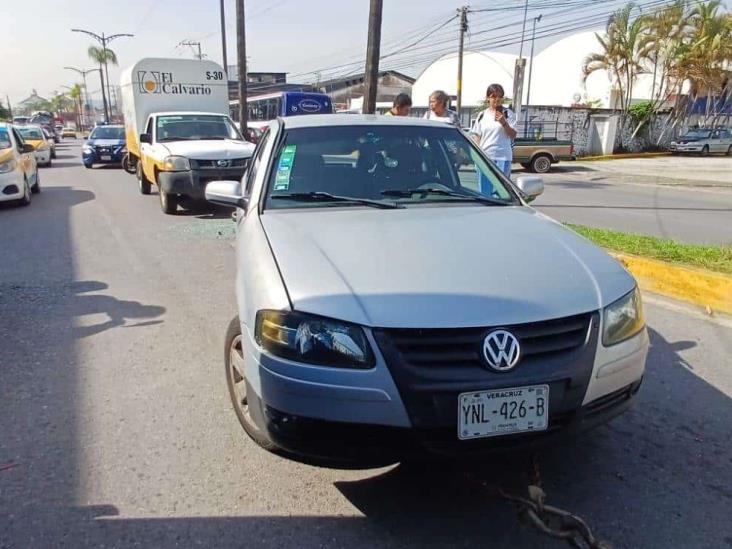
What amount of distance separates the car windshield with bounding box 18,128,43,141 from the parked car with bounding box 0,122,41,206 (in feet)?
37.0

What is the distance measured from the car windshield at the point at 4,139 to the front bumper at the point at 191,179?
139 inches

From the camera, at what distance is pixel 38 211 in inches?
432

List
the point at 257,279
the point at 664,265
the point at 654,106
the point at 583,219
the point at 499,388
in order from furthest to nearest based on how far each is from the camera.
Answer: the point at 654,106
the point at 583,219
the point at 664,265
the point at 257,279
the point at 499,388

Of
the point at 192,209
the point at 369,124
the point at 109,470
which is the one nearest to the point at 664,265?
the point at 369,124

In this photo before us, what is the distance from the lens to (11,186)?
1089 centimetres

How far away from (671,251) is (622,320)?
4138mm

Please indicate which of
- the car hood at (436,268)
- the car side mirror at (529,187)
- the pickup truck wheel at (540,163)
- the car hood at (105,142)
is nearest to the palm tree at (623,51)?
the pickup truck wheel at (540,163)

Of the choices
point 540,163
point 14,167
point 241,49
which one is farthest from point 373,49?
point 540,163

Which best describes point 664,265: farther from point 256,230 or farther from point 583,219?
point 583,219

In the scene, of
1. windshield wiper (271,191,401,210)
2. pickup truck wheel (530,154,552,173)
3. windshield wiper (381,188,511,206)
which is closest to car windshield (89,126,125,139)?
pickup truck wheel (530,154,552,173)

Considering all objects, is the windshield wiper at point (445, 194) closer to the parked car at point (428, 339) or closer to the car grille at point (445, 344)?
the parked car at point (428, 339)

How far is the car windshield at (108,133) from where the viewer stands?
21125mm

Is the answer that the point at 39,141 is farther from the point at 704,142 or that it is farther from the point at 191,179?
the point at 704,142

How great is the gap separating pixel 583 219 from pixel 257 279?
886 cm
